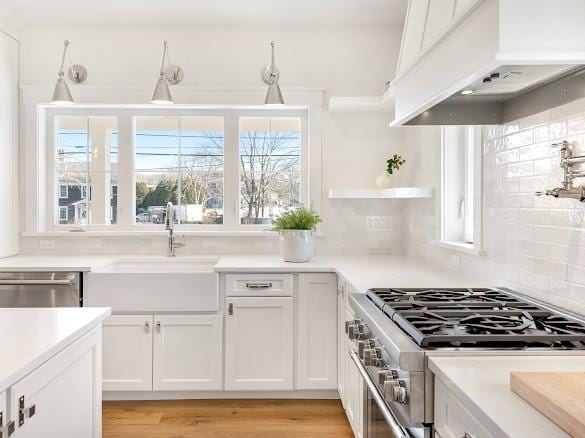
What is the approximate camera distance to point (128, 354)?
3.14 meters

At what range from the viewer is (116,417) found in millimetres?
3000

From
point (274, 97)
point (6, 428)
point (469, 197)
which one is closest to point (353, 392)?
point (469, 197)

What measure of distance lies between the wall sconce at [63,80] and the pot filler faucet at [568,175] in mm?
3030

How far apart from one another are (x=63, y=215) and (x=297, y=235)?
1957mm

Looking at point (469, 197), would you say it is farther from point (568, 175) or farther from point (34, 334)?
point (34, 334)

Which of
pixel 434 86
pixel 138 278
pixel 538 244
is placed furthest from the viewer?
pixel 138 278

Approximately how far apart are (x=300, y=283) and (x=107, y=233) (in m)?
1.63

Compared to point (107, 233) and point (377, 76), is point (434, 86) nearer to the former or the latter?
point (377, 76)

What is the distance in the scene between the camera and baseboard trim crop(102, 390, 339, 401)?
3.22 meters

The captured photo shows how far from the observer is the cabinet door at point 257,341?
124 inches

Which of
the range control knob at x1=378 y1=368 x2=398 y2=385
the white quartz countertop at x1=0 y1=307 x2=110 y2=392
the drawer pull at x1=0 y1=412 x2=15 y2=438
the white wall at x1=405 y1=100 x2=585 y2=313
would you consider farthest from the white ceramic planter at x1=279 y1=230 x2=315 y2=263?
the drawer pull at x1=0 y1=412 x2=15 y2=438

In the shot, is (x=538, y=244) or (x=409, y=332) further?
(x=538, y=244)

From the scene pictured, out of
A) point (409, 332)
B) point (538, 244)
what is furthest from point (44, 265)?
point (538, 244)

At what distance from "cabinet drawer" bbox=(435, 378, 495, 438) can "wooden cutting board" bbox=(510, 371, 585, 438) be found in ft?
0.35
